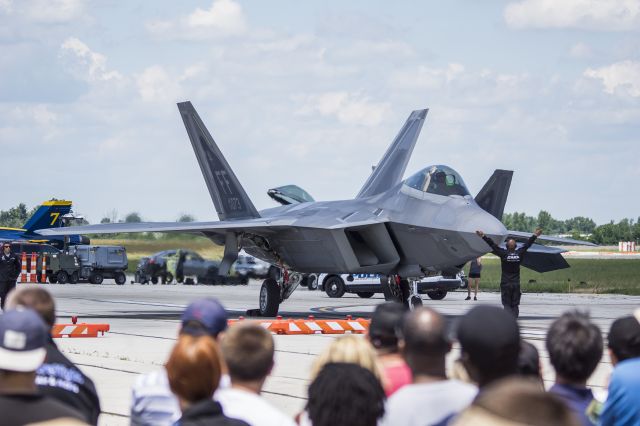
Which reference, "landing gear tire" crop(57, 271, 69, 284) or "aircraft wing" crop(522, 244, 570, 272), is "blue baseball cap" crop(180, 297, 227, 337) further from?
"landing gear tire" crop(57, 271, 69, 284)

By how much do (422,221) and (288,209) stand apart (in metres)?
4.85

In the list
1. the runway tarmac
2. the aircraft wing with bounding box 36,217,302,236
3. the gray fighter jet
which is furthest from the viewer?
the aircraft wing with bounding box 36,217,302,236

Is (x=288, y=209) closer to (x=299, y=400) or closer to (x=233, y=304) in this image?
(x=233, y=304)

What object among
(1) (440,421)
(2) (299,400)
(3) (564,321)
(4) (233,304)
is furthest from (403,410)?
(4) (233,304)

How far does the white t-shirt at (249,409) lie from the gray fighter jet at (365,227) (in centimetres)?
1317

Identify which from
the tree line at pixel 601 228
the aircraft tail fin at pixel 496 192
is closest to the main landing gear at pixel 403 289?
the aircraft tail fin at pixel 496 192

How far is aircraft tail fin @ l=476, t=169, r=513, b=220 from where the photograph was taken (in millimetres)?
24141

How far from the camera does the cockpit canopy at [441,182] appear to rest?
1819 cm

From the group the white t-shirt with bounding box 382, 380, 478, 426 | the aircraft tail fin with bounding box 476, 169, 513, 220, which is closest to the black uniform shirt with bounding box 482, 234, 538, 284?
the aircraft tail fin with bounding box 476, 169, 513, 220

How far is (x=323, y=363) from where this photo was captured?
15.2 feet

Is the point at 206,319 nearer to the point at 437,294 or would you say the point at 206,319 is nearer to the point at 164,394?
the point at 164,394

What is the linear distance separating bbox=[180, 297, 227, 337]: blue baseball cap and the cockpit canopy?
1312 cm

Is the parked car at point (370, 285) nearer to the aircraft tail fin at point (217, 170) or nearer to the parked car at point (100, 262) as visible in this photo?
the aircraft tail fin at point (217, 170)

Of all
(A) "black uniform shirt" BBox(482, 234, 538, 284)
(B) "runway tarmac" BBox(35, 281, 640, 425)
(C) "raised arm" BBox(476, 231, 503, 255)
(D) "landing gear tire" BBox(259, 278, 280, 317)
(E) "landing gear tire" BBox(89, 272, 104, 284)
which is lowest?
(B) "runway tarmac" BBox(35, 281, 640, 425)
